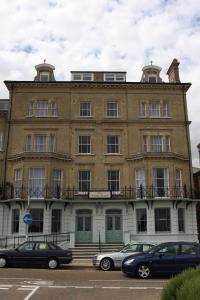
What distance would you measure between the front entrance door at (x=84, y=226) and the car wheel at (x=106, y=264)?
410 inches

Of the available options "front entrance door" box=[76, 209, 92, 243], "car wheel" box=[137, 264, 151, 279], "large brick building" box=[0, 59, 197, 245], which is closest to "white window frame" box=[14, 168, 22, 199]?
"large brick building" box=[0, 59, 197, 245]

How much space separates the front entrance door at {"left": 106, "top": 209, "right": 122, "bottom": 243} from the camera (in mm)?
27737

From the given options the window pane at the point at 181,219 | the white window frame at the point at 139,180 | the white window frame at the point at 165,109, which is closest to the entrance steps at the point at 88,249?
the white window frame at the point at 139,180

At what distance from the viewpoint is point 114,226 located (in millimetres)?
28062

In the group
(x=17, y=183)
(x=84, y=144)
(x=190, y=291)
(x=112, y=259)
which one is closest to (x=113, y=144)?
(x=84, y=144)

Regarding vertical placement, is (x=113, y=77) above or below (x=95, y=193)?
above

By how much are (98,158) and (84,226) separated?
5.70 metres

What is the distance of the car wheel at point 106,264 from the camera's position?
17.3m

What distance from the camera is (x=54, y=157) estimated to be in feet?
91.6

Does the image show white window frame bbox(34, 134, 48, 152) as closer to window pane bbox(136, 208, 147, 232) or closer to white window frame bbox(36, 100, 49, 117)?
white window frame bbox(36, 100, 49, 117)

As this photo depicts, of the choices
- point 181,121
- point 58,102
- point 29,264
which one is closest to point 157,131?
point 181,121

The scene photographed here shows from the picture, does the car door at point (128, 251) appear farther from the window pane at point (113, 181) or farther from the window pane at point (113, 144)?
the window pane at point (113, 144)

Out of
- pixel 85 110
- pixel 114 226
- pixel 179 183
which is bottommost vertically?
pixel 114 226

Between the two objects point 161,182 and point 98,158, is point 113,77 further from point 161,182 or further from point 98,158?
point 161,182
